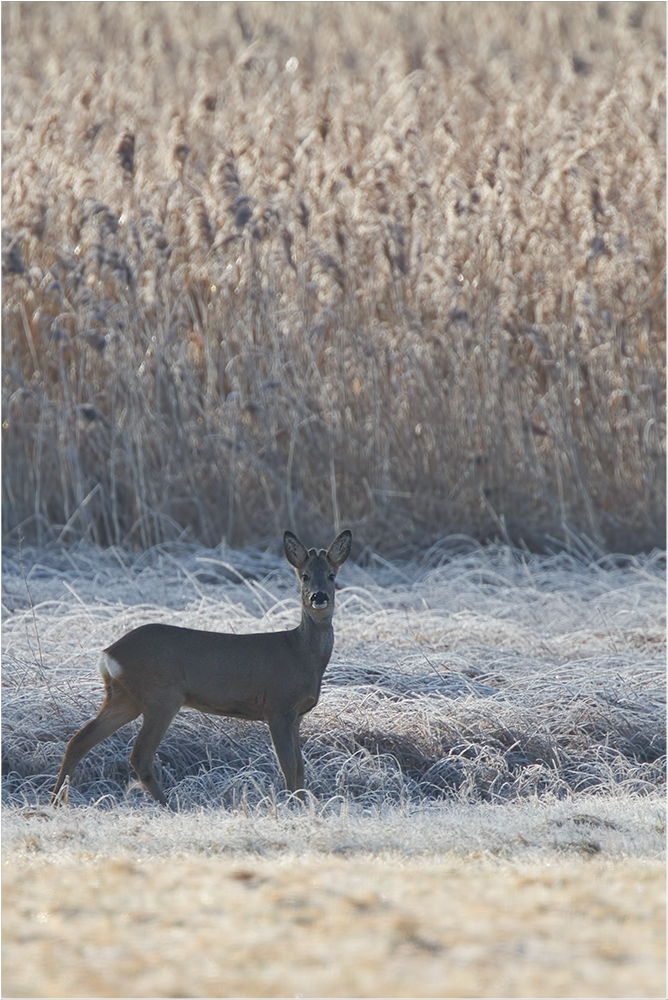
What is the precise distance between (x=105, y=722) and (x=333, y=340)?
14.5 feet

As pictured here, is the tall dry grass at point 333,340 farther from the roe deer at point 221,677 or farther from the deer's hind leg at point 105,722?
the deer's hind leg at point 105,722

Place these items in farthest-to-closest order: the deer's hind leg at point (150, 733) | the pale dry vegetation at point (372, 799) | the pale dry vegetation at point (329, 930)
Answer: the deer's hind leg at point (150, 733) < the pale dry vegetation at point (372, 799) < the pale dry vegetation at point (329, 930)

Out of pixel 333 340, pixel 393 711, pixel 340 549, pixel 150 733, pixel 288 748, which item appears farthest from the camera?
pixel 333 340

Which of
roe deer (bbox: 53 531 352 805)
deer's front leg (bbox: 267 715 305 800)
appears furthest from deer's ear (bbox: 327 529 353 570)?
deer's front leg (bbox: 267 715 305 800)

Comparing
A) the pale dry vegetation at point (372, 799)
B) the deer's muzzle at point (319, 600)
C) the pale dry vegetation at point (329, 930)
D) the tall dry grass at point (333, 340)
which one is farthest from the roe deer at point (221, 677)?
the tall dry grass at point (333, 340)

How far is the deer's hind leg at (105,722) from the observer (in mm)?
4039

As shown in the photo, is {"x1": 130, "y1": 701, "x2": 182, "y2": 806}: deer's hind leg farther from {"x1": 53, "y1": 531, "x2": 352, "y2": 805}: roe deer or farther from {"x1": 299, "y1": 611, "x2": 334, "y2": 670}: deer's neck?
{"x1": 299, "y1": 611, "x2": 334, "y2": 670}: deer's neck

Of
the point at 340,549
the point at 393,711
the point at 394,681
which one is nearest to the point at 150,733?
the point at 340,549

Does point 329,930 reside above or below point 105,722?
above

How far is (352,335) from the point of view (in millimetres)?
8062

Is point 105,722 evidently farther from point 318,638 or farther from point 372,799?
point 372,799

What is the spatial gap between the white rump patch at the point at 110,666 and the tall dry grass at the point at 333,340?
3.70 metres

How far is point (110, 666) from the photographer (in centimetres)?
398

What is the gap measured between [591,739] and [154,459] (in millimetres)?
3722
